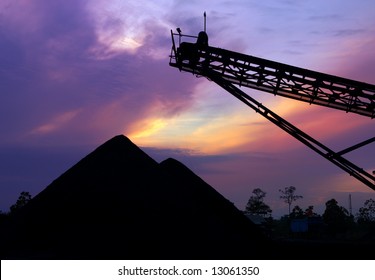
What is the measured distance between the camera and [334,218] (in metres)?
51.8

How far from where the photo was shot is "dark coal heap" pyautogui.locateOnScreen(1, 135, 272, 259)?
1063 cm

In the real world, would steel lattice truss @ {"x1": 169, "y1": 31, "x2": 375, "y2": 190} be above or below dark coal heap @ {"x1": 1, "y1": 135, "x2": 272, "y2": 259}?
above

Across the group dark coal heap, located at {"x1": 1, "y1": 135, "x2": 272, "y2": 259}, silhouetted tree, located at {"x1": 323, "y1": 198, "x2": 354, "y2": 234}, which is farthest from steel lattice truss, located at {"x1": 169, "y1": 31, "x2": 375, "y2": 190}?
silhouetted tree, located at {"x1": 323, "y1": 198, "x2": 354, "y2": 234}

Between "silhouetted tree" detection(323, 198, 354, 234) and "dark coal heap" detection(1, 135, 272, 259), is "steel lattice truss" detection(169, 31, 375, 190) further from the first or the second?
"silhouetted tree" detection(323, 198, 354, 234)

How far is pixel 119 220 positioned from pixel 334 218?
1782 inches

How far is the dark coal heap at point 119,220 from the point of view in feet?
34.9

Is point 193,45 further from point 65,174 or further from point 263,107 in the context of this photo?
point 65,174

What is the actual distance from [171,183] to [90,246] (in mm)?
3228

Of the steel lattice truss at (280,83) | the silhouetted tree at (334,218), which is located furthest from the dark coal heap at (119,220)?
the silhouetted tree at (334,218)

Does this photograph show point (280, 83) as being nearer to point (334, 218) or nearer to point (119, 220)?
point (119, 220)

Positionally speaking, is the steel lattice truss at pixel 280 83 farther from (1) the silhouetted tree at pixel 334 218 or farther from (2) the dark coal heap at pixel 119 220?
(1) the silhouetted tree at pixel 334 218

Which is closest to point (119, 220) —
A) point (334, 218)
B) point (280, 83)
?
point (280, 83)

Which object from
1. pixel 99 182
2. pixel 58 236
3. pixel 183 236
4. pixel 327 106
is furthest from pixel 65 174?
pixel 327 106

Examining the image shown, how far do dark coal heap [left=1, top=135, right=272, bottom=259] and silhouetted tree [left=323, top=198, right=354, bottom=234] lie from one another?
37.2 metres
